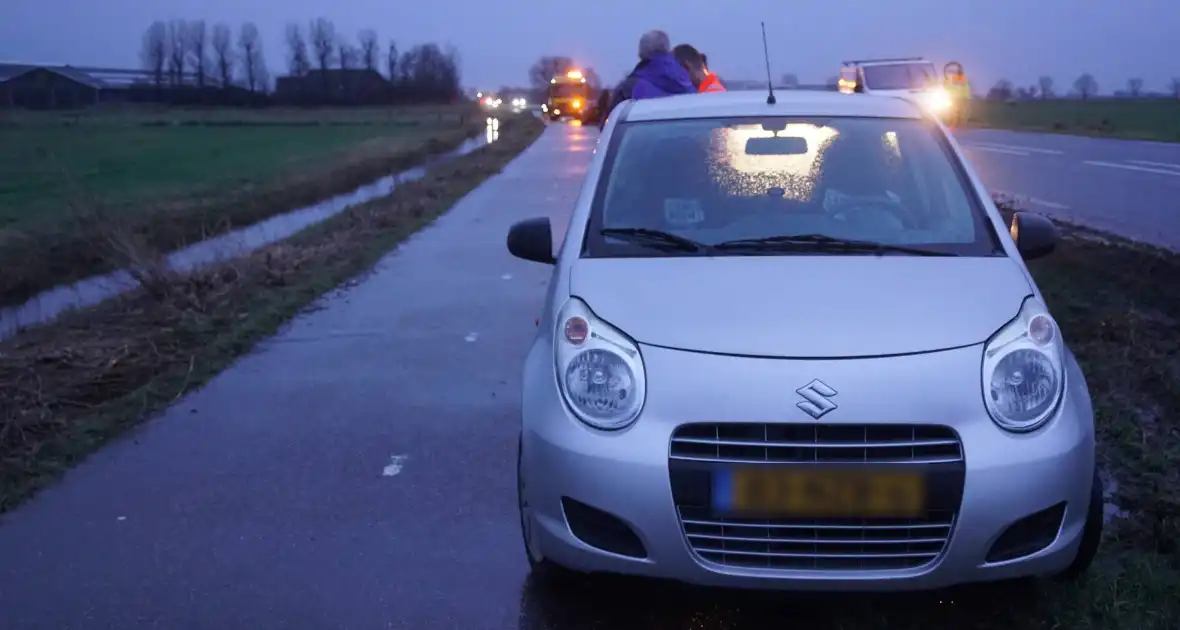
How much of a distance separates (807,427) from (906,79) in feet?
83.7

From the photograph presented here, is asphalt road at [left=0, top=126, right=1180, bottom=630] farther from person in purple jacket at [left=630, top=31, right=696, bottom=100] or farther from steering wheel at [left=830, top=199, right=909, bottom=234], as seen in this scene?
person in purple jacket at [left=630, top=31, right=696, bottom=100]

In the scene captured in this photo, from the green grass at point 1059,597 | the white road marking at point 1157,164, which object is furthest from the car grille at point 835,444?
the white road marking at point 1157,164

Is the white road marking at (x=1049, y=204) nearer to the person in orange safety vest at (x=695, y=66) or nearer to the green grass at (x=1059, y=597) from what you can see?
the person in orange safety vest at (x=695, y=66)

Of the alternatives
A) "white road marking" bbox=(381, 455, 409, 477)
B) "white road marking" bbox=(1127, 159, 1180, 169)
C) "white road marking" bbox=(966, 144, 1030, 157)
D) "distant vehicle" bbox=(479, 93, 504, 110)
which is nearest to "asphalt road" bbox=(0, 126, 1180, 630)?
"white road marking" bbox=(381, 455, 409, 477)

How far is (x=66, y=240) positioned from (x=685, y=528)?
42.8ft

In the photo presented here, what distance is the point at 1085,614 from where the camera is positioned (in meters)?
3.61

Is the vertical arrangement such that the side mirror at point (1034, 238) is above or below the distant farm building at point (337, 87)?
below

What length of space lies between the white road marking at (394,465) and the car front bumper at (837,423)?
6.57 feet

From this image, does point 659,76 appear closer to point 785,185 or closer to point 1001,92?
point 785,185

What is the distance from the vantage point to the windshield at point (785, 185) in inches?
169

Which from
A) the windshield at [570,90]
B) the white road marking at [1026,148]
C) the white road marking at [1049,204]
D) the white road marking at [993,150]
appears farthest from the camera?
the windshield at [570,90]

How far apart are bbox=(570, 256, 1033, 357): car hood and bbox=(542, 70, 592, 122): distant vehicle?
61169 millimetres

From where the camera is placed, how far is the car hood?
11.2 feet

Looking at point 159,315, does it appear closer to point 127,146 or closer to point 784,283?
point 784,283
